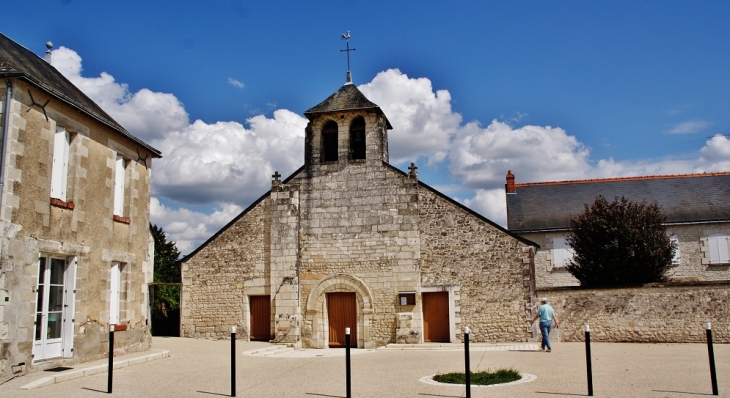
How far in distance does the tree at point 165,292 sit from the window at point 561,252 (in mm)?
13648

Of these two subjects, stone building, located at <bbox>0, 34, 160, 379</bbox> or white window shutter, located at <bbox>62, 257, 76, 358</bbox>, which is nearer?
stone building, located at <bbox>0, 34, 160, 379</bbox>

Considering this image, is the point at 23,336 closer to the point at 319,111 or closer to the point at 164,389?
the point at 164,389

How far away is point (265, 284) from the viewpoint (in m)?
16.6

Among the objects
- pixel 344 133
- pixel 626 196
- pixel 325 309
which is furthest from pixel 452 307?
pixel 626 196

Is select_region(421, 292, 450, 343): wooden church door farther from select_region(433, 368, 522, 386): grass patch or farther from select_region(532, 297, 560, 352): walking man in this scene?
select_region(433, 368, 522, 386): grass patch

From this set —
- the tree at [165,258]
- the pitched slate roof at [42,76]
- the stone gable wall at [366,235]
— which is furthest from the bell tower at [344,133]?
the tree at [165,258]

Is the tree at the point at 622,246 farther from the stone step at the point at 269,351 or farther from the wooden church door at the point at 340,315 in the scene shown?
the stone step at the point at 269,351

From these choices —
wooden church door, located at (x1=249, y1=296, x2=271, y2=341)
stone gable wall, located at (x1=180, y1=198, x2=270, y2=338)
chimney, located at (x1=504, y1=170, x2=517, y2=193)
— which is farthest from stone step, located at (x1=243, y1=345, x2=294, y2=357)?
chimney, located at (x1=504, y1=170, x2=517, y2=193)

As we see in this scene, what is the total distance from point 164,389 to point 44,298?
9.28ft

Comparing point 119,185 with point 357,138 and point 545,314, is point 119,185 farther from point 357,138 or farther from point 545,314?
point 545,314

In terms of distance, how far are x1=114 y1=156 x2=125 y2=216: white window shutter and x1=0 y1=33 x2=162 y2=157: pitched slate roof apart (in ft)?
1.86

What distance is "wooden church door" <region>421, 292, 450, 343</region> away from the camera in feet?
51.9

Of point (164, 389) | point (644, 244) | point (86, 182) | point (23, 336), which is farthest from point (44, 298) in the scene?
point (644, 244)

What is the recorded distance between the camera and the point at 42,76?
995cm
